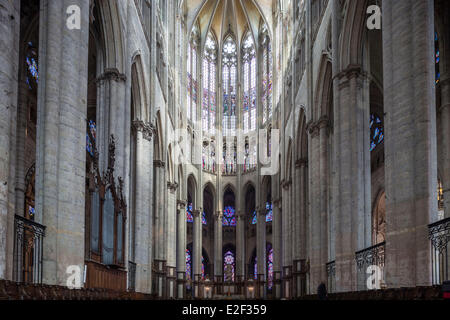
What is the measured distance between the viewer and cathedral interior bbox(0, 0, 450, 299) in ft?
38.8

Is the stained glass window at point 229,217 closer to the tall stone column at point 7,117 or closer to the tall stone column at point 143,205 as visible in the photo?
the tall stone column at point 143,205

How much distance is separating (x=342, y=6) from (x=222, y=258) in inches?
1226

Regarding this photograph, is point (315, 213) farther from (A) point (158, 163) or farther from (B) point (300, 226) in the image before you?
(A) point (158, 163)

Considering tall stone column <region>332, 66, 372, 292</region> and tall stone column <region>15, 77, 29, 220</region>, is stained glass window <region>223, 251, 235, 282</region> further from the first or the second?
tall stone column <region>332, 66, 372, 292</region>

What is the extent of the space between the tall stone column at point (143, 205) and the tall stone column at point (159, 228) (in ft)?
16.7

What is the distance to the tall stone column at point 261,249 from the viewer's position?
43.2 m

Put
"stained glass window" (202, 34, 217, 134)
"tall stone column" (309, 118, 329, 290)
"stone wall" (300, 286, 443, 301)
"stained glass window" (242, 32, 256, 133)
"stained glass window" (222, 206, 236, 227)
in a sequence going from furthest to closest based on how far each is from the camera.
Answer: "stained glass window" (222, 206, 236, 227)
"stained glass window" (242, 32, 256, 133)
"stained glass window" (202, 34, 217, 134)
"tall stone column" (309, 118, 329, 290)
"stone wall" (300, 286, 443, 301)

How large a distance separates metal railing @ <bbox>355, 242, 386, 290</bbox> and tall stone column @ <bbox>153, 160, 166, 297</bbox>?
14579mm

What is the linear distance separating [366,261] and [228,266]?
102 ft

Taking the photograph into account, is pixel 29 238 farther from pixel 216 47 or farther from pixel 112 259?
pixel 216 47

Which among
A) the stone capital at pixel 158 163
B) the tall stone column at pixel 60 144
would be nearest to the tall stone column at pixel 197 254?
the stone capital at pixel 158 163

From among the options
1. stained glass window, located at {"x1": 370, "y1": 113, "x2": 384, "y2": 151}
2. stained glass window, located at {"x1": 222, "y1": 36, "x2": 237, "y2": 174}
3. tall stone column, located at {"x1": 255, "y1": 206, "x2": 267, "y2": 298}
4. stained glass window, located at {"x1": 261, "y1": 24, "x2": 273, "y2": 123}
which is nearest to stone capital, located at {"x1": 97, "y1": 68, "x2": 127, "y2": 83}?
stained glass window, located at {"x1": 370, "y1": 113, "x2": 384, "y2": 151}

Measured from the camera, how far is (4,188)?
934 cm

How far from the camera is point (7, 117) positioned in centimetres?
968
